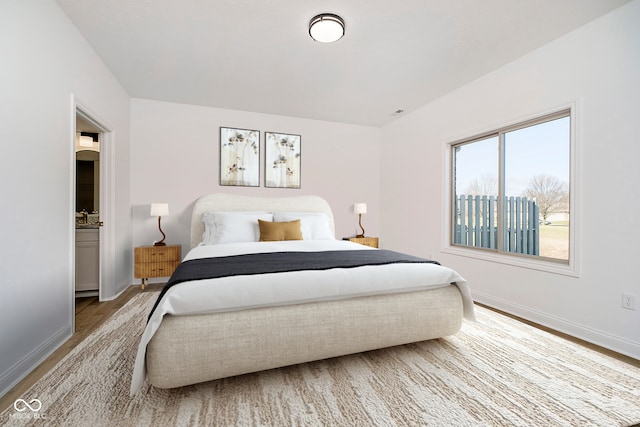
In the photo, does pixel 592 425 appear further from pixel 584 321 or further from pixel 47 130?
pixel 47 130

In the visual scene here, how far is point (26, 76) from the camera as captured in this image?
180 centimetres

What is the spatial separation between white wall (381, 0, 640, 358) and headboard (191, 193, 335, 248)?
2.35 meters

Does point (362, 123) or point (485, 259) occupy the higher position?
point (362, 123)

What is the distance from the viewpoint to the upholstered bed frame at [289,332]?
145 cm

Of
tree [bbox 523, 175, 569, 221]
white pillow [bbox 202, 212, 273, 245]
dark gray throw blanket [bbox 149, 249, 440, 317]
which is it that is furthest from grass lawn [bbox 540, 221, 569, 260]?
white pillow [bbox 202, 212, 273, 245]

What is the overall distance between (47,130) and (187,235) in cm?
218

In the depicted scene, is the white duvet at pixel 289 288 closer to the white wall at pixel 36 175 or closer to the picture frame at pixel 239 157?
the white wall at pixel 36 175

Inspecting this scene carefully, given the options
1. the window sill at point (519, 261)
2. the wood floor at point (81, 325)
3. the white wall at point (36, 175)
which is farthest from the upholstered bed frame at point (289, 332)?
the window sill at point (519, 261)

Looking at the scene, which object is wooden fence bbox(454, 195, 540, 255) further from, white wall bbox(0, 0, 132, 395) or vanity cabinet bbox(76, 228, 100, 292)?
vanity cabinet bbox(76, 228, 100, 292)

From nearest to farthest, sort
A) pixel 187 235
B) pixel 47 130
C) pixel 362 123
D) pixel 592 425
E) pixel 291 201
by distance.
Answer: pixel 592 425, pixel 47 130, pixel 187 235, pixel 291 201, pixel 362 123

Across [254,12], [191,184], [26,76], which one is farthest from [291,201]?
[26,76]

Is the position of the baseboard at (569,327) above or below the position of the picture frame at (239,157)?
below

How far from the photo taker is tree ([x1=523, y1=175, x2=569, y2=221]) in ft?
8.52

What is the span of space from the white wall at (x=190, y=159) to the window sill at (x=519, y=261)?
1.88 m
